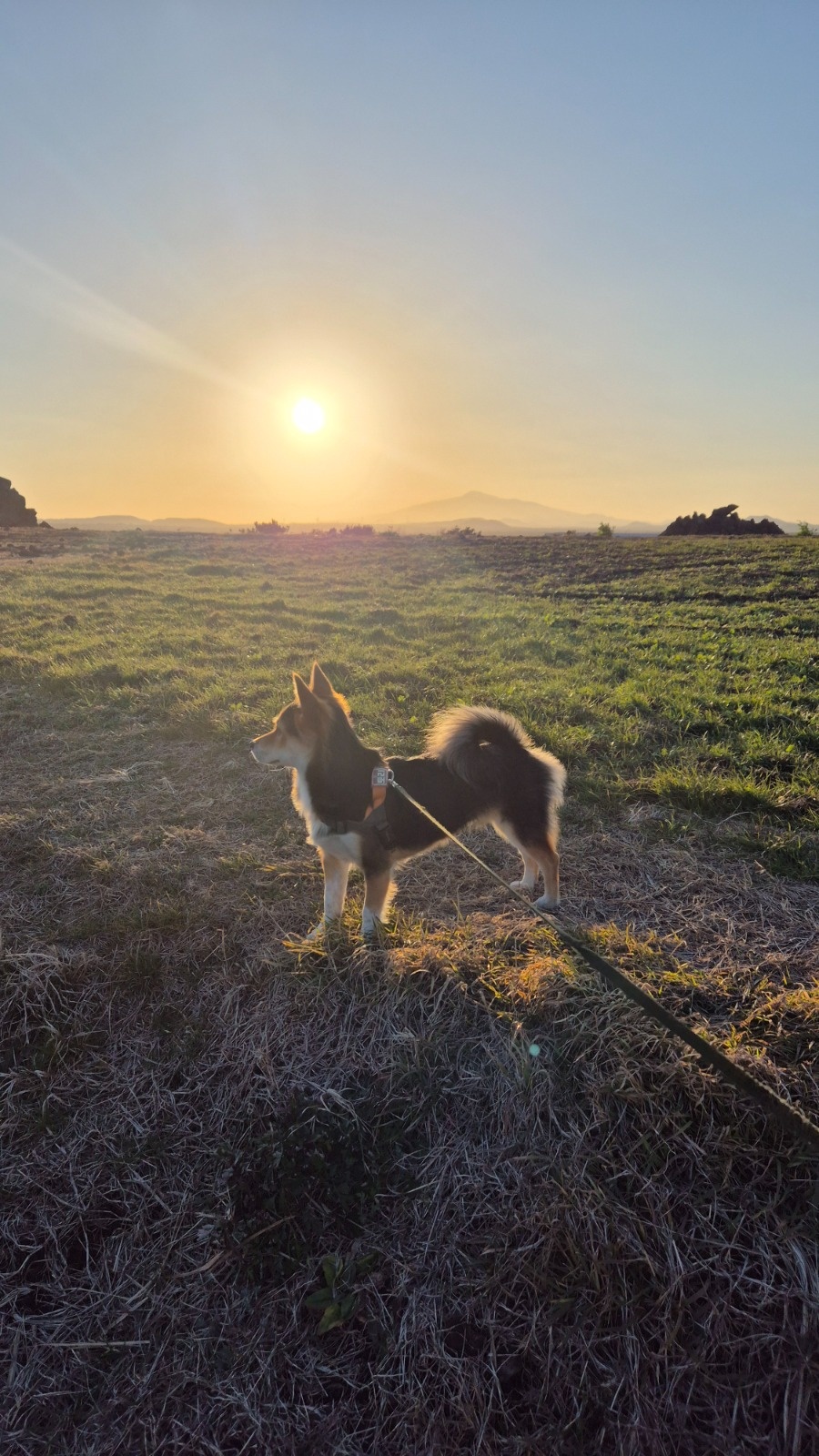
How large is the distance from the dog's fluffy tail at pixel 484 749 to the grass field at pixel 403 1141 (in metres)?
0.88

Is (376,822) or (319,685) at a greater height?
(319,685)

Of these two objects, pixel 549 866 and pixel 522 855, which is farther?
pixel 522 855

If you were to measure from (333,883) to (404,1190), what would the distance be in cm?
176

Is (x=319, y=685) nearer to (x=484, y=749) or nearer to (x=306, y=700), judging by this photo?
(x=306, y=700)

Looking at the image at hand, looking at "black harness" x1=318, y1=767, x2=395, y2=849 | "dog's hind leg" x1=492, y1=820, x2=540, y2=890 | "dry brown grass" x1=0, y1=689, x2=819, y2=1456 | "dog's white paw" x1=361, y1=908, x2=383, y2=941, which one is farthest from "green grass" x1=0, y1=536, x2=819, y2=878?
"dog's white paw" x1=361, y1=908, x2=383, y2=941

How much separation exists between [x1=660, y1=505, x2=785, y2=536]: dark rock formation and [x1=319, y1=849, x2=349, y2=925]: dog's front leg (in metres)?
45.7

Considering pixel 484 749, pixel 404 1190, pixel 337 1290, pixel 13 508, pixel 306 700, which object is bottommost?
pixel 337 1290

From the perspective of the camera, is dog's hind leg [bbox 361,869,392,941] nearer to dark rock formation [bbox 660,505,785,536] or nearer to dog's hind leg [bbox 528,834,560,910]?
dog's hind leg [bbox 528,834,560,910]

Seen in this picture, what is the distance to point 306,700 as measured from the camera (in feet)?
12.6

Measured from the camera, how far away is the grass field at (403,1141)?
2.18 m

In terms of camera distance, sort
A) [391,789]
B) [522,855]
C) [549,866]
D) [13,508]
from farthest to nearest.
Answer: [13,508], [522,855], [549,866], [391,789]

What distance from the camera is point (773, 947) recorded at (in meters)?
3.50

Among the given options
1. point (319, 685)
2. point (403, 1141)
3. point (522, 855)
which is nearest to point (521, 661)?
point (522, 855)

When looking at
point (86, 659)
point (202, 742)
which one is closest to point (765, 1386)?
point (202, 742)
